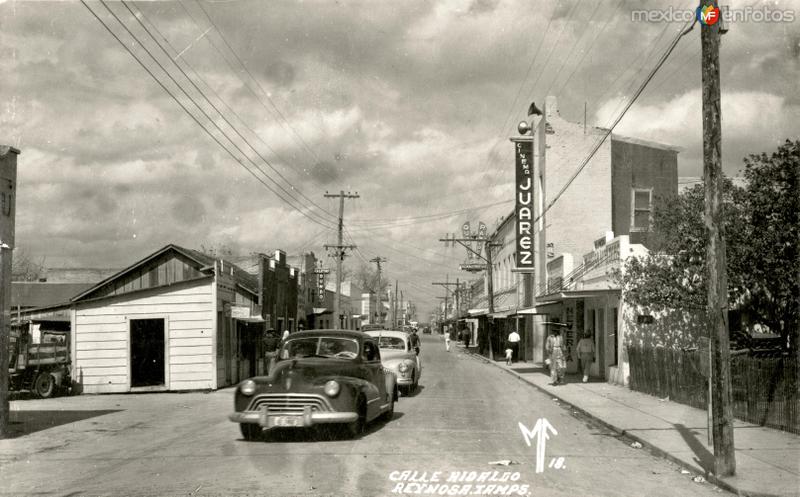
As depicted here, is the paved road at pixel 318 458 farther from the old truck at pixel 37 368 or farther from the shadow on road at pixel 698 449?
the old truck at pixel 37 368

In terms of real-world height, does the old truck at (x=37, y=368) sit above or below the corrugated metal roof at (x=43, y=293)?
below

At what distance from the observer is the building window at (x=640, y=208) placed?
32.6 metres

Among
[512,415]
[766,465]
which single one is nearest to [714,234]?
[766,465]

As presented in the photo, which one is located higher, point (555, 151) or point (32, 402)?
point (555, 151)

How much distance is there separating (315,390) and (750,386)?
23.9 feet

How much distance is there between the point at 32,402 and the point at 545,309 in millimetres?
18880

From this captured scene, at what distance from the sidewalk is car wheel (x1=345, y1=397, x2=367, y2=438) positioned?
4.14 metres

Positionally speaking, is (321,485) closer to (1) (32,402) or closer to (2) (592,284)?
(1) (32,402)

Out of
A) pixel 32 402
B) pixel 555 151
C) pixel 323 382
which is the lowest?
pixel 32 402

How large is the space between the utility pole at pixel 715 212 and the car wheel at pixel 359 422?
4724mm

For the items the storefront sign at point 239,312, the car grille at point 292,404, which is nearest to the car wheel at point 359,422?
the car grille at point 292,404

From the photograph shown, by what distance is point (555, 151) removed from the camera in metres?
33.8

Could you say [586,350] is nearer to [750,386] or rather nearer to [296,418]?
[750,386]

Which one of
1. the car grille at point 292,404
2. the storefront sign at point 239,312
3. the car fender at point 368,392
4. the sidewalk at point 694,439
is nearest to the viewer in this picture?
the sidewalk at point 694,439
